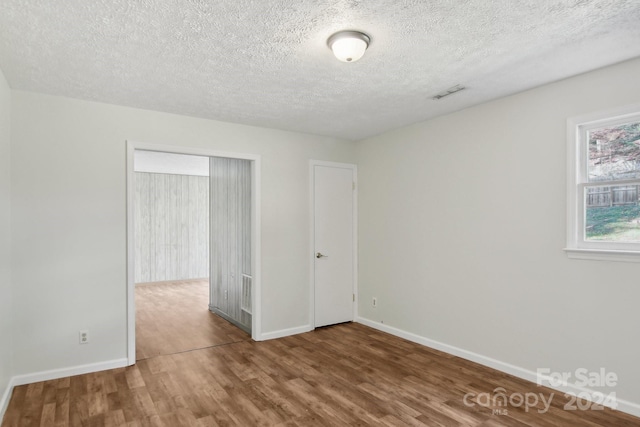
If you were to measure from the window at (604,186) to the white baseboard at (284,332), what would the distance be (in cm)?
307

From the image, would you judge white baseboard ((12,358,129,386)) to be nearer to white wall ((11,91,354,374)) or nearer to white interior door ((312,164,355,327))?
white wall ((11,91,354,374))

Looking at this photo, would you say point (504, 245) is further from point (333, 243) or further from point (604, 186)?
point (333, 243)

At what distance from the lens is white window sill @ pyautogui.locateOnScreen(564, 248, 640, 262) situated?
2609 mm

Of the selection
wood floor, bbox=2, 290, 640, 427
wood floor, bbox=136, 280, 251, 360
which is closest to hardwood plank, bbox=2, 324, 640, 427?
wood floor, bbox=2, 290, 640, 427

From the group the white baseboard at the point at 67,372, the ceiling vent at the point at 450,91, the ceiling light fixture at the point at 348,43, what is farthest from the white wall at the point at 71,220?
the ceiling vent at the point at 450,91

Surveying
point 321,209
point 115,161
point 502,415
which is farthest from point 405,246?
point 115,161

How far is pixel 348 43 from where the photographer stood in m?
2.22

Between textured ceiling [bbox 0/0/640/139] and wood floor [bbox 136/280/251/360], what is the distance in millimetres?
2641

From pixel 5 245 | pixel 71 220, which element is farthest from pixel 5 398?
pixel 71 220

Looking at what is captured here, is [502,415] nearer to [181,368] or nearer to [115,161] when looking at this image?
[181,368]

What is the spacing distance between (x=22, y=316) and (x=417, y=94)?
4.01 metres

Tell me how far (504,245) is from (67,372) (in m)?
4.18

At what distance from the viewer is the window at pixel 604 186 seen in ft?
8.83

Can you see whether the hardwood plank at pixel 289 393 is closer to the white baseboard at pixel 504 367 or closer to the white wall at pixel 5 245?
the white baseboard at pixel 504 367
